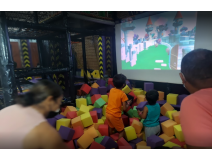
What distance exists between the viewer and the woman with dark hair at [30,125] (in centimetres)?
64

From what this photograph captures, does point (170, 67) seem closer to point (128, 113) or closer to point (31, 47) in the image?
point (128, 113)

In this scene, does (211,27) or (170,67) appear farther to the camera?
(170,67)

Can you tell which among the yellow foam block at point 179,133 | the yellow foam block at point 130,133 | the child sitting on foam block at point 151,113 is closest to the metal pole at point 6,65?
the yellow foam block at point 130,133

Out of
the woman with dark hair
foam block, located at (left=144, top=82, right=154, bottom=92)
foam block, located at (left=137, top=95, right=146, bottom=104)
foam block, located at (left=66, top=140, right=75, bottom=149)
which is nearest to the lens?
the woman with dark hair

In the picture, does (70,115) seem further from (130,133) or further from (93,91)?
(130,133)

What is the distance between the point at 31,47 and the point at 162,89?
887cm

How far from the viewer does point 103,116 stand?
250cm

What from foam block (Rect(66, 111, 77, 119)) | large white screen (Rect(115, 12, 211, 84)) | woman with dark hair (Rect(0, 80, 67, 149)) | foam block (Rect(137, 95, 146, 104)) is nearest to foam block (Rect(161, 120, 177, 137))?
foam block (Rect(137, 95, 146, 104))

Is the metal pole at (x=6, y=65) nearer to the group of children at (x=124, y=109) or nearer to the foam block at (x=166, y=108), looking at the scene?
the group of children at (x=124, y=109)

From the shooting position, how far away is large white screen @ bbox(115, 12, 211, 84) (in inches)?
92.9

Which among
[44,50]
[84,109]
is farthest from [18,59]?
[84,109]

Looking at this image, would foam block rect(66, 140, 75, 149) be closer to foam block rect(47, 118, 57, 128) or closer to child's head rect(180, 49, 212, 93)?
foam block rect(47, 118, 57, 128)

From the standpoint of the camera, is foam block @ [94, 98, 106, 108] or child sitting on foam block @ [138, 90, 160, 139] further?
foam block @ [94, 98, 106, 108]

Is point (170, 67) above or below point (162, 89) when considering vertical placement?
above
